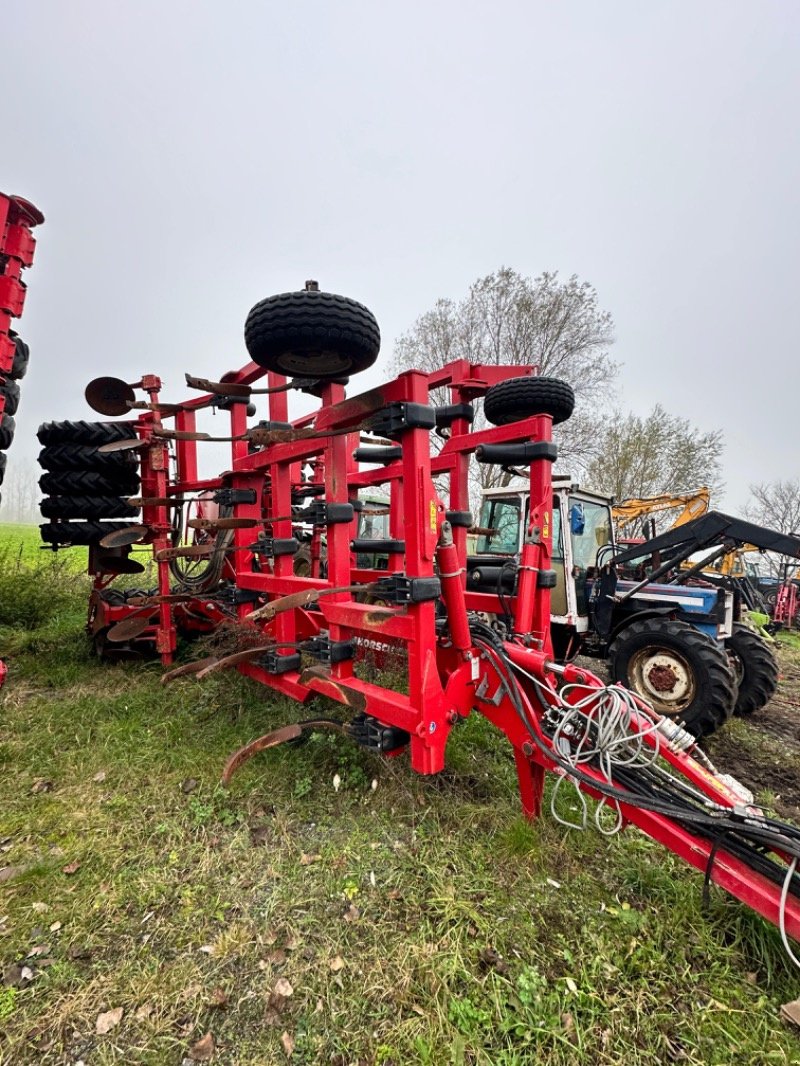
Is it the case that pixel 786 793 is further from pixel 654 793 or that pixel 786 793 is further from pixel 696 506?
pixel 696 506

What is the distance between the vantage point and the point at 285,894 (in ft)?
6.66

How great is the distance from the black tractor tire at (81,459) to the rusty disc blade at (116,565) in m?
0.88

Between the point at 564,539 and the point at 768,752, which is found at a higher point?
the point at 564,539

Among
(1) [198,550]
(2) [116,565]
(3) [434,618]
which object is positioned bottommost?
(3) [434,618]

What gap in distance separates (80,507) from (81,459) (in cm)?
46

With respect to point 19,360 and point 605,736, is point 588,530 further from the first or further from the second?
point 19,360

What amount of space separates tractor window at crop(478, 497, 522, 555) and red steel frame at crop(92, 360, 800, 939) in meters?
2.32

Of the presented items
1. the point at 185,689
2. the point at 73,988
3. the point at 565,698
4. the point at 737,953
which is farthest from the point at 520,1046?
the point at 185,689

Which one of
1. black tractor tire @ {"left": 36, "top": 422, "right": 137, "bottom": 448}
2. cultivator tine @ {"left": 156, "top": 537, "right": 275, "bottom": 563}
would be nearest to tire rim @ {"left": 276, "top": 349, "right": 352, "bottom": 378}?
cultivator tine @ {"left": 156, "top": 537, "right": 275, "bottom": 563}

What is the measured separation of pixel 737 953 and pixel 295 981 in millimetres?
1590

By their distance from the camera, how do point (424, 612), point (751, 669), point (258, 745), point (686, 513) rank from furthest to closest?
point (686, 513) < point (751, 669) < point (258, 745) < point (424, 612)

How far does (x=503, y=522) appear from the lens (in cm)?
581

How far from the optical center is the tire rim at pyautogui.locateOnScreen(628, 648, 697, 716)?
4145mm

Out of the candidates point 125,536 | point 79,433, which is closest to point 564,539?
point 125,536
